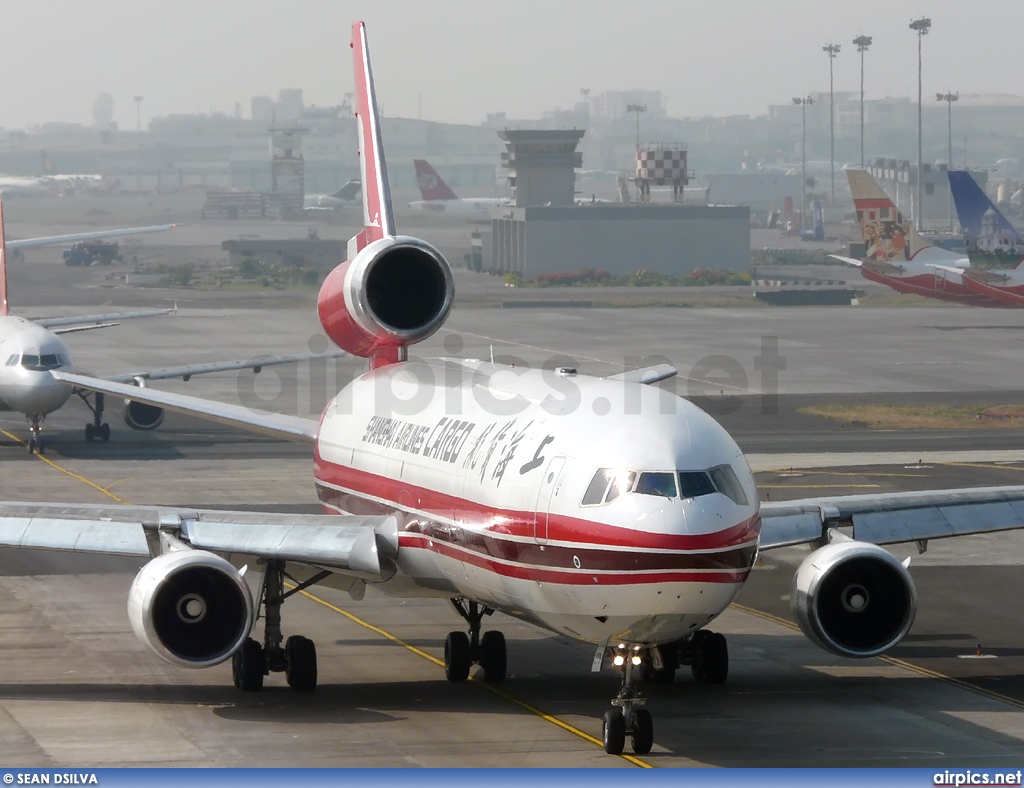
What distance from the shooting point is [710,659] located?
86.6ft

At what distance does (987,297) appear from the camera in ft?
342

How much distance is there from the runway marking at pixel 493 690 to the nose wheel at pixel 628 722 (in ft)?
0.59

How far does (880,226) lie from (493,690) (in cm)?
8748

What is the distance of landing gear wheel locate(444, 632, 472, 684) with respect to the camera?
26625 mm

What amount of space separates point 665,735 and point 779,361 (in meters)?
63.5

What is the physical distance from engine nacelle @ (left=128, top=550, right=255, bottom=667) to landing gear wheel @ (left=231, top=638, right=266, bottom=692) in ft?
7.45

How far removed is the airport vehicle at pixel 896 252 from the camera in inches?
4264

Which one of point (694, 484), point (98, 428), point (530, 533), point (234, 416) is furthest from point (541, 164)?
point (694, 484)

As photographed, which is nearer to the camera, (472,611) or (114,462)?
(472,611)

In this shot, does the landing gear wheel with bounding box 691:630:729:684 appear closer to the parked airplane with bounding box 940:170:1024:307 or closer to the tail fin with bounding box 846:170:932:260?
the parked airplane with bounding box 940:170:1024:307

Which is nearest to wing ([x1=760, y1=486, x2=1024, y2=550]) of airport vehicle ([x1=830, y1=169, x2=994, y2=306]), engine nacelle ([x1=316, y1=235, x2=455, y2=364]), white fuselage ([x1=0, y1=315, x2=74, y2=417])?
engine nacelle ([x1=316, y1=235, x2=455, y2=364])

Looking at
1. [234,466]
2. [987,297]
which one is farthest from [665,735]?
[987,297]

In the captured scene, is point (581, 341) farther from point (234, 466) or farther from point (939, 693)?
point (939, 693)

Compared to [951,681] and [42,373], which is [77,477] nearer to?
[42,373]
